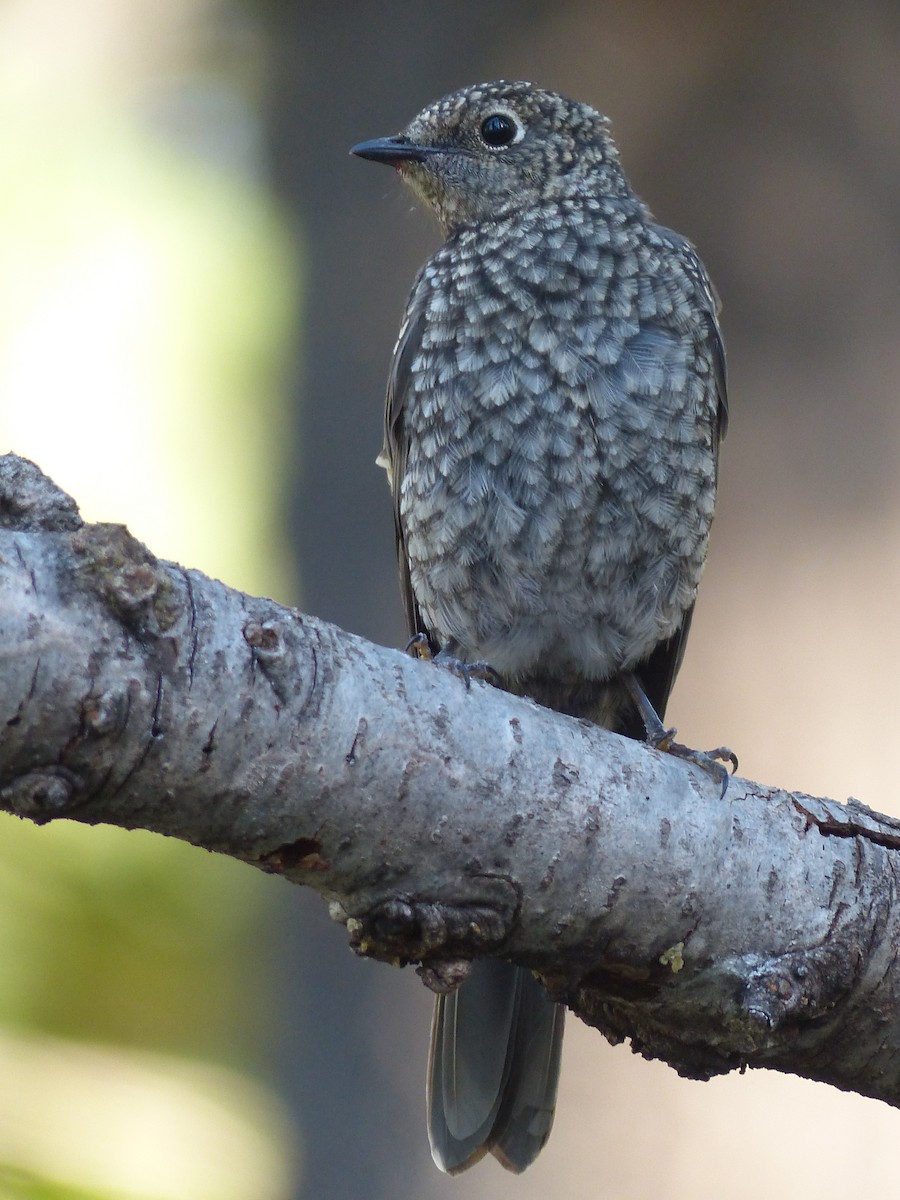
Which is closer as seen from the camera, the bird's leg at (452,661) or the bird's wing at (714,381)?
the bird's leg at (452,661)

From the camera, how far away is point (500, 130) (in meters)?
3.25

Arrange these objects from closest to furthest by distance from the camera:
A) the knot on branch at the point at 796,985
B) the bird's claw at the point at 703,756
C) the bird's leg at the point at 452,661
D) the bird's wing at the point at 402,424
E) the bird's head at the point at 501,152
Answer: the knot on branch at the point at 796,985 → the bird's claw at the point at 703,756 → the bird's leg at the point at 452,661 → the bird's wing at the point at 402,424 → the bird's head at the point at 501,152

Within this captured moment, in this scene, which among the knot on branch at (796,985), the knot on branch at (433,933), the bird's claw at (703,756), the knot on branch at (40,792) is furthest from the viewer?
the bird's claw at (703,756)

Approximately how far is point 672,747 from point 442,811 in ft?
2.74

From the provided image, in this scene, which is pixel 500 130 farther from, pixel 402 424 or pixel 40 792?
pixel 40 792

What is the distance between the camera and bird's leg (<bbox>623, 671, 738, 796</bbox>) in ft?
6.76

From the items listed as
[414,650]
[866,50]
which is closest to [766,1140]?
[414,650]

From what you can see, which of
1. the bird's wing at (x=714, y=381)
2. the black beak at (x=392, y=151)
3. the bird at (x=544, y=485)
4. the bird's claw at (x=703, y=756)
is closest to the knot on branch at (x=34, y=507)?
the bird's claw at (x=703, y=756)

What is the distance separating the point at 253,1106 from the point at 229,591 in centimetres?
212

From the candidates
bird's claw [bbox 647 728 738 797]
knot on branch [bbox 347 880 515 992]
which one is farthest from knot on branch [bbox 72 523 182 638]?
bird's claw [bbox 647 728 738 797]

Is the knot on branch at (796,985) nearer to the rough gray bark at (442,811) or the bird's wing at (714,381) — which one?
the rough gray bark at (442,811)

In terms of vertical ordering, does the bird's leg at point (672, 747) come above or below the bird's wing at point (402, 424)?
below

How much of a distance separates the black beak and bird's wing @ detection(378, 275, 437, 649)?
0.29 metres

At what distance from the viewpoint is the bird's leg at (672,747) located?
2.06 metres
